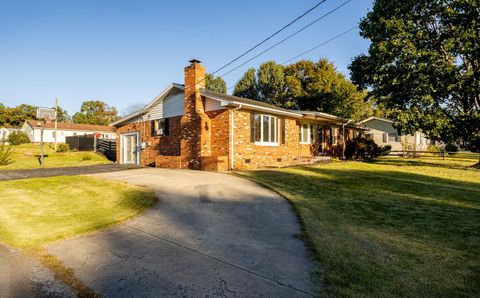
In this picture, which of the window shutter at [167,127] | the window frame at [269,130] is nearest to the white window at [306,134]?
the window frame at [269,130]

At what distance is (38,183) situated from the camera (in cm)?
999

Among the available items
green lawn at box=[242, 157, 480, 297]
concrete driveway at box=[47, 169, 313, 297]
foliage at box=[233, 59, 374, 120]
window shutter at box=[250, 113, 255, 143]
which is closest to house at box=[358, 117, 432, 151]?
foliage at box=[233, 59, 374, 120]

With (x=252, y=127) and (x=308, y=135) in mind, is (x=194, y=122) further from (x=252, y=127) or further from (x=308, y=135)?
(x=308, y=135)

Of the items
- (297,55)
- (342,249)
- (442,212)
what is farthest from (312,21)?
(342,249)

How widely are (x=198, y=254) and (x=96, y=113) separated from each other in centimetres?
8357

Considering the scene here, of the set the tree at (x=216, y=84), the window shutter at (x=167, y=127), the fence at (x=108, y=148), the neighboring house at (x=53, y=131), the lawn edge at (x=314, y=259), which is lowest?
the lawn edge at (x=314, y=259)

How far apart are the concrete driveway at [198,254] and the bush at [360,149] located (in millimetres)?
19654

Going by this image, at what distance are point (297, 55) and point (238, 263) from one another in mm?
14368

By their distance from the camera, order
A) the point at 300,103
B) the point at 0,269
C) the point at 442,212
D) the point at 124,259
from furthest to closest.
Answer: the point at 300,103 < the point at 442,212 < the point at 124,259 < the point at 0,269

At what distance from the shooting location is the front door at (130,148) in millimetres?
20859

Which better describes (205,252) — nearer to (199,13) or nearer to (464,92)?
(199,13)

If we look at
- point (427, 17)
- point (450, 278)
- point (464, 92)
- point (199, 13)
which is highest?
point (427, 17)

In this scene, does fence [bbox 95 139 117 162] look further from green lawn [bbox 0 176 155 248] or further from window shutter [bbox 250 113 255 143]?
green lawn [bbox 0 176 155 248]

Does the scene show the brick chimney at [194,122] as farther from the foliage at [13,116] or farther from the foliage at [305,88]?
the foliage at [13,116]
